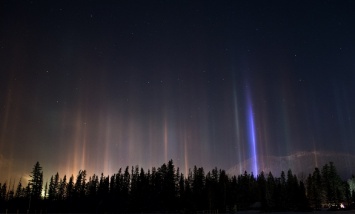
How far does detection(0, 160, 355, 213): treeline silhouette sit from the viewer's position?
106719mm

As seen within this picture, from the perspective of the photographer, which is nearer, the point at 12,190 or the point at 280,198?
the point at 280,198

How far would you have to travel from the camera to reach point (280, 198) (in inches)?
4203

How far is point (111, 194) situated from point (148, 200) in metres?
17.1

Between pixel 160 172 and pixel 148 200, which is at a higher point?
pixel 160 172

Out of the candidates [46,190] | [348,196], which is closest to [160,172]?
[46,190]

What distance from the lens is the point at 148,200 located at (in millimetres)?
111875

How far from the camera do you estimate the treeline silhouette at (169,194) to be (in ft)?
350

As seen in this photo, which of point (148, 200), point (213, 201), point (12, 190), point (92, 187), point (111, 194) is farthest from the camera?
point (12, 190)

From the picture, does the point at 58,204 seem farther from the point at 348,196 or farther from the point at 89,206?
the point at 348,196

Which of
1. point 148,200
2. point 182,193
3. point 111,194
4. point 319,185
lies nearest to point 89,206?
point 111,194

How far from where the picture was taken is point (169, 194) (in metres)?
116

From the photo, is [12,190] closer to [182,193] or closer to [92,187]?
[92,187]

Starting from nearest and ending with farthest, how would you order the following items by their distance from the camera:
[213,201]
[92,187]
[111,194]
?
[213,201] → [111,194] → [92,187]

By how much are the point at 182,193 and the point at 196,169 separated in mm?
18506
